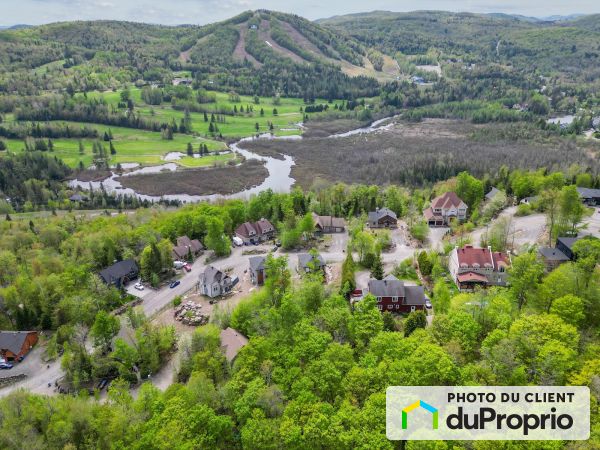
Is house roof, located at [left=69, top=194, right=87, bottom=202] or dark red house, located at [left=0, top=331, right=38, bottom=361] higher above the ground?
house roof, located at [left=69, top=194, right=87, bottom=202]

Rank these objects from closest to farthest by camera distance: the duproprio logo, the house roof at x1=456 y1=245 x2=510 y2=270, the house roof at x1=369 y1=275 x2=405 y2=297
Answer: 1. the duproprio logo
2. the house roof at x1=369 y1=275 x2=405 y2=297
3. the house roof at x1=456 y1=245 x2=510 y2=270

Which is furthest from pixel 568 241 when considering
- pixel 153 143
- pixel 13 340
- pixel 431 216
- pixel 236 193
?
pixel 153 143

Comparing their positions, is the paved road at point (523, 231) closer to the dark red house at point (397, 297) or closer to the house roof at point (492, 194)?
the house roof at point (492, 194)

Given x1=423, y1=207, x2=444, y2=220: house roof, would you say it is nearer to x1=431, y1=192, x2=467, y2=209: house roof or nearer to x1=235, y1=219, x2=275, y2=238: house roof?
x1=431, y1=192, x2=467, y2=209: house roof

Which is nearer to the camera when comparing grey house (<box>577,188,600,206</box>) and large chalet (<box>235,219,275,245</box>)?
large chalet (<box>235,219,275,245</box>)

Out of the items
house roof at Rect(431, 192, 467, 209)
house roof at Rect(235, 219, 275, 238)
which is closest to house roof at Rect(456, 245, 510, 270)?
house roof at Rect(431, 192, 467, 209)

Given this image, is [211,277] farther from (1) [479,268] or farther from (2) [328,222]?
(1) [479,268]

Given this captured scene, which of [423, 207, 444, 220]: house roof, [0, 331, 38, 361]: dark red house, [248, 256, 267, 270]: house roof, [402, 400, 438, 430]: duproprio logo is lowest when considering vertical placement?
[0, 331, 38, 361]: dark red house

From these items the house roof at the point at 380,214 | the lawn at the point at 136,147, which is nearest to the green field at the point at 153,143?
the lawn at the point at 136,147
